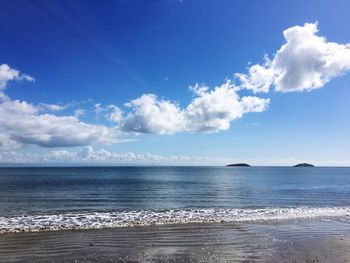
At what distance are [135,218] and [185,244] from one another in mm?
12163

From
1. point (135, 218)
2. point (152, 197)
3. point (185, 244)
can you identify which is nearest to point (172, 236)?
point (185, 244)

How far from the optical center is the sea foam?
27630mm

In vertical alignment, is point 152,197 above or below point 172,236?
below

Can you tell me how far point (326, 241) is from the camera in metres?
22.1

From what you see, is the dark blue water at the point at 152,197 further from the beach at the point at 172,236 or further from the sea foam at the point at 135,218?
the beach at the point at 172,236

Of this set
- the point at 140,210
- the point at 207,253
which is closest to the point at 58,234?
the point at 207,253

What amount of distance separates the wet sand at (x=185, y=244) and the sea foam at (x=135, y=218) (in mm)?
2602

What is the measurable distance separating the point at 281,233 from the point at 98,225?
14366 millimetres

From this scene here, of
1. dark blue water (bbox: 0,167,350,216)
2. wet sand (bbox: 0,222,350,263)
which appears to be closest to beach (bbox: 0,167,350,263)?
wet sand (bbox: 0,222,350,263)

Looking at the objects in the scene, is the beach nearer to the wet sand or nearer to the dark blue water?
the wet sand

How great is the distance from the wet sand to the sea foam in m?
2.60

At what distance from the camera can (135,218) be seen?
31.9 metres

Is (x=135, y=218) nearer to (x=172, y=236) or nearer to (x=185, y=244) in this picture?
(x=172, y=236)

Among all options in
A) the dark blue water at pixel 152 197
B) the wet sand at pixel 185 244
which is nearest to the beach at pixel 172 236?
the wet sand at pixel 185 244
